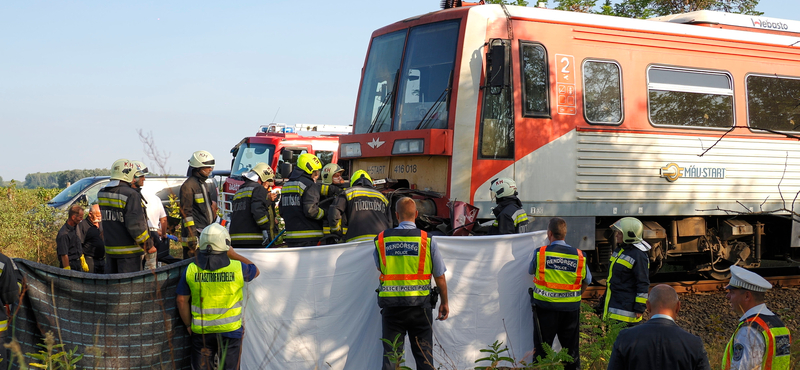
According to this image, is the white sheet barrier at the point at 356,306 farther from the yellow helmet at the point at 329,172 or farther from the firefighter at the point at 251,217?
the yellow helmet at the point at 329,172

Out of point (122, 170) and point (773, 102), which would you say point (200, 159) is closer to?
point (122, 170)

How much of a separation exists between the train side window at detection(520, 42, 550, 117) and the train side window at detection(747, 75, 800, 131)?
11.5ft

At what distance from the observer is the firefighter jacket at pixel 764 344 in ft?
11.4

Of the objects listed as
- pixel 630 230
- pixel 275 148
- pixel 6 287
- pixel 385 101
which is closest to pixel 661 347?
pixel 630 230

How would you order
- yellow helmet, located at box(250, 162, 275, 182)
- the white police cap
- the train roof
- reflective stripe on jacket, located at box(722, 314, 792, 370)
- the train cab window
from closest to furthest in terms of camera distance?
1. reflective stripe on jacket, located at box(722, 314, 792, 370)
2. the white police cap
3. yellow helmet, located at box(250, 162, 275, 182)
4. the train roof
5. the train cab window

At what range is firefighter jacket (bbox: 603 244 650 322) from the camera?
17.9ft

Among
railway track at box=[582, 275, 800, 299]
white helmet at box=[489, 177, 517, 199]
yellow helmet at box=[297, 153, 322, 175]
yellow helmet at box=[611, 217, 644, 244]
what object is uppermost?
yellow helmet at box=[297, 153, 322, 175]

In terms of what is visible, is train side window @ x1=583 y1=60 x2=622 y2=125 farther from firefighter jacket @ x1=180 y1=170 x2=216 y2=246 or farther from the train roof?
firefighter jacket @ x1=180 y1=170 x2=216 y2=246

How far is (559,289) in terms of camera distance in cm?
536

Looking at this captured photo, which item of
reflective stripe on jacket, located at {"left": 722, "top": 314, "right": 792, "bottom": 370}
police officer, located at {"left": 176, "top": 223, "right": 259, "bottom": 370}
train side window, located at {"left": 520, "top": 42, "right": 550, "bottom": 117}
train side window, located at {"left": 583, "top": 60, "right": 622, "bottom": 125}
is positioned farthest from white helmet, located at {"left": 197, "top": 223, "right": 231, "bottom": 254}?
train side window, located at {"left": 583, "top": 60, "right": 622, "bottom": 125}

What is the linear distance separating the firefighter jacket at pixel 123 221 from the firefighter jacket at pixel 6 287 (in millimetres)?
2077

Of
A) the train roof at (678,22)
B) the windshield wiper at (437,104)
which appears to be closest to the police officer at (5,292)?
the windshield wiper at (437,104)

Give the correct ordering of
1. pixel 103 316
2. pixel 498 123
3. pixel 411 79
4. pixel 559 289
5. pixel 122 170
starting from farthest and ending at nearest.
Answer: pixel 411 79
pixel 498 123
pixel 122 170
pixel 559 289
pixel 103 316

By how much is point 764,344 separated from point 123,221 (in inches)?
230
